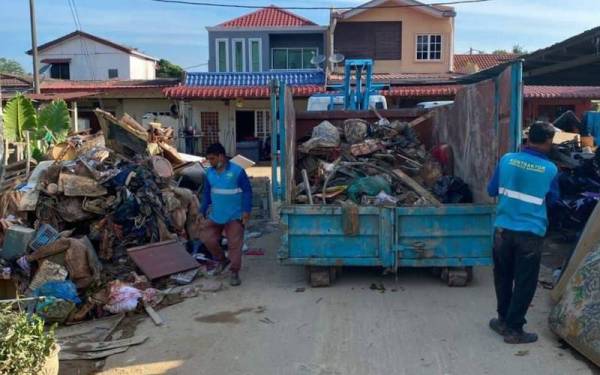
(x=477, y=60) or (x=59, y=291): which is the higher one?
(x=477, y=60)

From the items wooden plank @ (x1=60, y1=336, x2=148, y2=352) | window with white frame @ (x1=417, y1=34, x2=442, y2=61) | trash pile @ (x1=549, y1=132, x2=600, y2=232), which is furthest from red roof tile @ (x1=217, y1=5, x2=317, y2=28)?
wooden plank @ (x1=60, y1=336, x2=148, y2=352)

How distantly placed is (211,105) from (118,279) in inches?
686

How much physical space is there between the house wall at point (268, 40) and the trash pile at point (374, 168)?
22064mm

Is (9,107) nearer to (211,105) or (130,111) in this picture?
(211,105)

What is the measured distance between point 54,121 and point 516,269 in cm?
1171

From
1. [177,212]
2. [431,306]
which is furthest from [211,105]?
[431,306]

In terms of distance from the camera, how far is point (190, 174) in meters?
10.2

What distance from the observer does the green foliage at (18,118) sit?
39.4 ft

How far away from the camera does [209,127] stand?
23.6m

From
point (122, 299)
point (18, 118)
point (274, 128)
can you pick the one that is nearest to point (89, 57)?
point (18, 118)

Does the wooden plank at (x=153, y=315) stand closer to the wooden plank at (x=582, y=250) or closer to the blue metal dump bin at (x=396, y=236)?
the blue metal dump bin at (x=396, y=236)

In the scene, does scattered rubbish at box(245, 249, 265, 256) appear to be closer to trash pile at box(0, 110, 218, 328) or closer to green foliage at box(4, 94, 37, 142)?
trash pile at box(0, 110, 218, 328)

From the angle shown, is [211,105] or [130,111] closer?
[211,105]

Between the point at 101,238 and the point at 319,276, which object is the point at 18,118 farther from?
the point at 319,276
